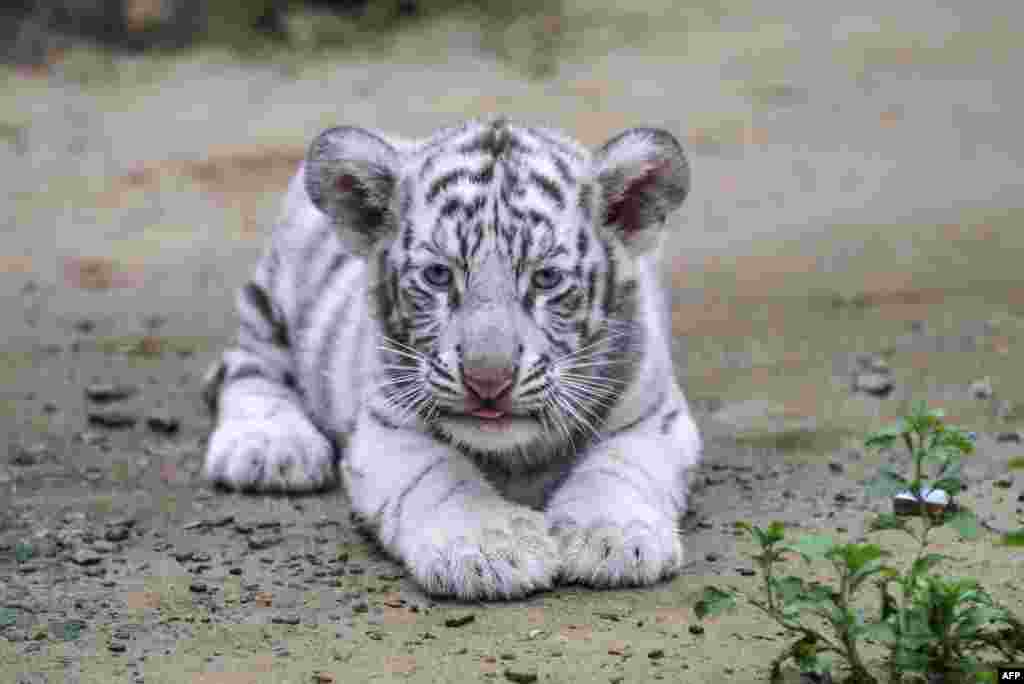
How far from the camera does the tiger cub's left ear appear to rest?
4051 mm

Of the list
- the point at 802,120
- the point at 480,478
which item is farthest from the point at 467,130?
the point at 802,120

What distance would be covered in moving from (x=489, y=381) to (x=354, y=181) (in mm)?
887

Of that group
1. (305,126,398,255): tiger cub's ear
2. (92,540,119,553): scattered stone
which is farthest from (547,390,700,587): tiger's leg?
(92,540,119,553): scattered stone

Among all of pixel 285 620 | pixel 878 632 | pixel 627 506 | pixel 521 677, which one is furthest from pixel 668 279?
pixel 878 632

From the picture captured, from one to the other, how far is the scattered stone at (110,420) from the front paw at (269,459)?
0.55 metres

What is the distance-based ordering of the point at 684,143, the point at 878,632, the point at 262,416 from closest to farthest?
the point at 878,632 → the point at 262,416 → the point at 684,143

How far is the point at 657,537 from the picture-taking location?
3641 millimetres

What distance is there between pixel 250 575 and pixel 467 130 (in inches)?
53.1

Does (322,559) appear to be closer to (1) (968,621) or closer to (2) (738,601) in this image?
(2) (738,601)

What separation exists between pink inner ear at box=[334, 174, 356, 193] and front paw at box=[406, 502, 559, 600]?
3.37 ft

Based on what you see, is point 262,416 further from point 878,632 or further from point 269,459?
point 878,632

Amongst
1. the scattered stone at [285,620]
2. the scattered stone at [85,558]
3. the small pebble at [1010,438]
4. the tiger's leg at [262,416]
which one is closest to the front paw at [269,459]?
the tiger's leg at [262,416]

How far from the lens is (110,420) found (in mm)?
5090

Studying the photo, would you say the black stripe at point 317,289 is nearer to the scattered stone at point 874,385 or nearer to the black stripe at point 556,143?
the black stripe at point 556,143
